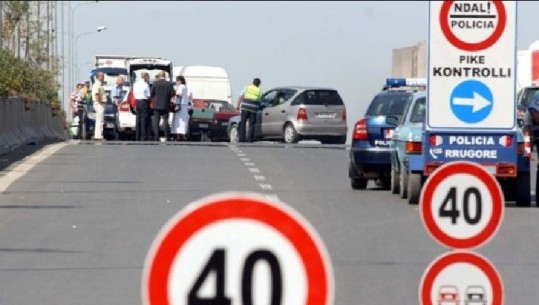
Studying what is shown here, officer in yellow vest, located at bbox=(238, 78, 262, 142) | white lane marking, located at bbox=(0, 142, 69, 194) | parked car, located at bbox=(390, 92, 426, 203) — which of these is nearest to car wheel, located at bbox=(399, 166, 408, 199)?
parked car, located at bbox=(390, 92, 426, 203)

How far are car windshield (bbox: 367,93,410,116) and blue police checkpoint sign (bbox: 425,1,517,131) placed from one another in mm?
13607

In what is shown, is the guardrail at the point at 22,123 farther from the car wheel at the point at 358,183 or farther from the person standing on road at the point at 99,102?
the car wheel at the point at 358,183

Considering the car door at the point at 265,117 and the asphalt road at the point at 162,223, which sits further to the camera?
the car door at the point at 265,117

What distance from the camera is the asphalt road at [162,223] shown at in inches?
509

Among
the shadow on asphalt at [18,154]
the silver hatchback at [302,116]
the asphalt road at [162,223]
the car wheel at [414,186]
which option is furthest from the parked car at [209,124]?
the car wheel at [414,186]

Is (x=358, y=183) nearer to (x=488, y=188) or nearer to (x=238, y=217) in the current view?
(x=488, y=188)

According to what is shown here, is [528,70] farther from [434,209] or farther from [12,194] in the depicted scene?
[434,209]

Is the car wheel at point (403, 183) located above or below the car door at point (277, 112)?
below

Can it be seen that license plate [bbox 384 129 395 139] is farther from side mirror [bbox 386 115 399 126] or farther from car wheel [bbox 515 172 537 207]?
car wheel [bbox 515 172 537 207]

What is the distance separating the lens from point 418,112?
21250 mm

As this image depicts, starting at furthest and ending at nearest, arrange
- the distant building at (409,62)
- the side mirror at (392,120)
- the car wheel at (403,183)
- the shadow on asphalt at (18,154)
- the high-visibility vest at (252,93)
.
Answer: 1. the distant building at (409,62)
2. the high-visibility vest at (252,93)
3. the shadow on asphalt at (18,154)
4. the side mirror at (392,120)
5. the car wheel at (403,183)

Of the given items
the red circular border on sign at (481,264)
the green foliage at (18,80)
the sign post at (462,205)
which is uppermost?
the green foliage at (18,80)

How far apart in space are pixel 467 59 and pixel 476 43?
0.13 metres

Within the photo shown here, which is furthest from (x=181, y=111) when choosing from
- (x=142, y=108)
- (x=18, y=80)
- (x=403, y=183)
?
(x=403, y=183)
